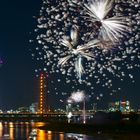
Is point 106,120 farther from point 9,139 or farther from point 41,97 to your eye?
point 41,97

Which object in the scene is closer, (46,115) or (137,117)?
(137,117)

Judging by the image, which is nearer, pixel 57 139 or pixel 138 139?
pixel 138 139

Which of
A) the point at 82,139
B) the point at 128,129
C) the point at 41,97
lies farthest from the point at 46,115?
the point at 82,139

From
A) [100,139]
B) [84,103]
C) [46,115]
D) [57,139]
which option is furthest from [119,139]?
[46,115]

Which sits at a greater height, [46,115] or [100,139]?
[46,115]

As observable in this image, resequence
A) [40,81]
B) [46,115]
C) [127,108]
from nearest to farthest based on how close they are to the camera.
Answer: [40,81] < [127,108] < [46,115]

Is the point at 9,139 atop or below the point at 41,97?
below

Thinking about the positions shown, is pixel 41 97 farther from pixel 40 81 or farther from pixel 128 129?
pixel 128 129

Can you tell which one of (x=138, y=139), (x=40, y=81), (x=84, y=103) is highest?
(x=40, y=81)

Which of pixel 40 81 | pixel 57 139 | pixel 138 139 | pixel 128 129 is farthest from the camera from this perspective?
pixel 40 81
